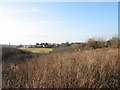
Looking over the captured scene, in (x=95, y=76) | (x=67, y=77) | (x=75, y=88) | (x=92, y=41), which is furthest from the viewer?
(x=92, y=41)

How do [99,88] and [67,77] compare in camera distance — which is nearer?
[99,88]

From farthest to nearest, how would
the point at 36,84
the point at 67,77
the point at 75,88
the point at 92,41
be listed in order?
1. the point at 92,41
2. the point at 67,77
3. the point at 75,88
4. the point at 36,84

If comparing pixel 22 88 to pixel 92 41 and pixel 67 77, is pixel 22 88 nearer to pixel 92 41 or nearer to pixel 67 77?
pixel 67 77

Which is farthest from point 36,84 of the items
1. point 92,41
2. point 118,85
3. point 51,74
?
point 92,41

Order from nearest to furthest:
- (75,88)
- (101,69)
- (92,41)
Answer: (75,88) < (101,69) < (92,41)

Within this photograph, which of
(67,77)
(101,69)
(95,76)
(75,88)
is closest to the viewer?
(75,88)

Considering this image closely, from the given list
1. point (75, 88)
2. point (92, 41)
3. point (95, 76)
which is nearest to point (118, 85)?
point (95, 76)

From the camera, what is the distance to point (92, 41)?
101ft

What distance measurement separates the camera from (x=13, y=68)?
6.23 metres

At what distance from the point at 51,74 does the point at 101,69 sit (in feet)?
5.72

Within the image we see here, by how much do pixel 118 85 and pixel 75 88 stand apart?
144cm

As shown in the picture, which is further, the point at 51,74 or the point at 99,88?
the point at 51,74

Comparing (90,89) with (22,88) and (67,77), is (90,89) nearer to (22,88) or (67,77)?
(67,77)

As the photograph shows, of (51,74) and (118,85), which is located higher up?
(51,74)
